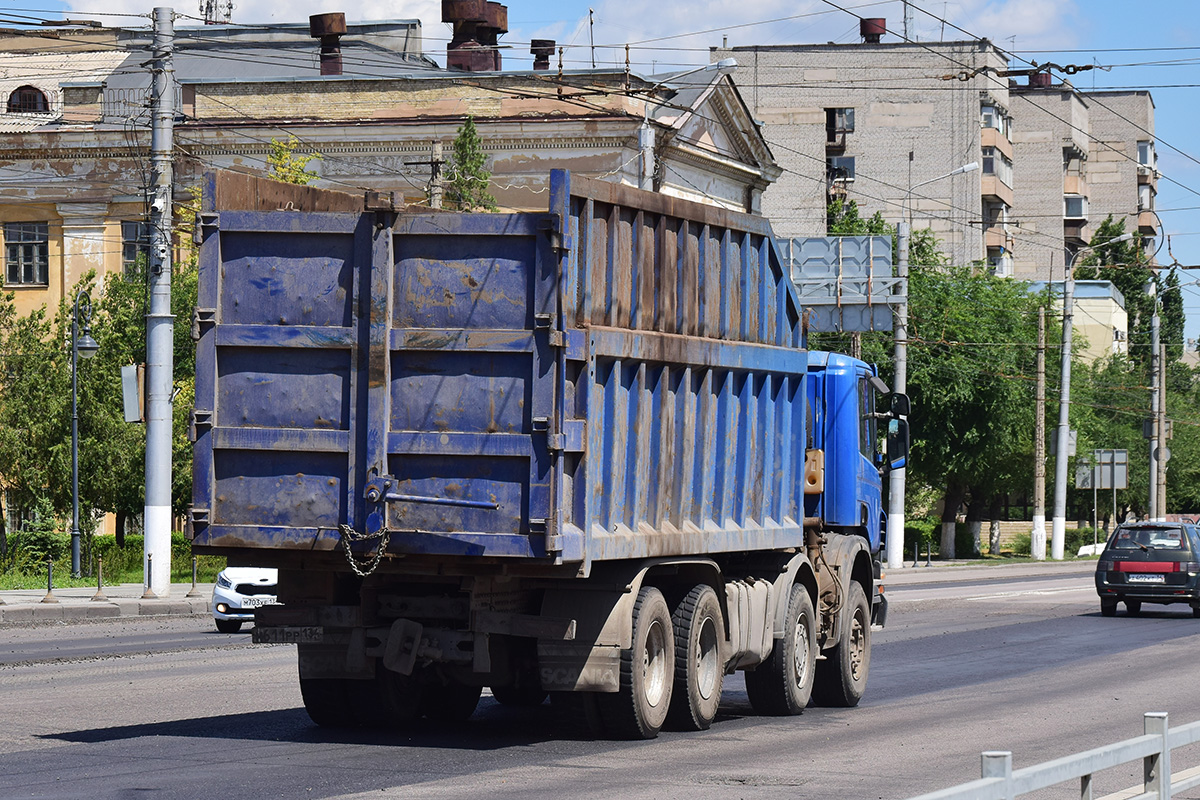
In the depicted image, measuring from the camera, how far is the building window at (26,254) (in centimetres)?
5584

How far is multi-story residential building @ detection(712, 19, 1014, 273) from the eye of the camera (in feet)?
266

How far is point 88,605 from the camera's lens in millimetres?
27391

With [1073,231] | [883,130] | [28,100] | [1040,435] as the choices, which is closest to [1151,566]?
[1040,435]

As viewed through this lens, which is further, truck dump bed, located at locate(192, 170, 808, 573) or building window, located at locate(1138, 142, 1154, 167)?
building window, located at locate(1138, 142, 1154, 167)

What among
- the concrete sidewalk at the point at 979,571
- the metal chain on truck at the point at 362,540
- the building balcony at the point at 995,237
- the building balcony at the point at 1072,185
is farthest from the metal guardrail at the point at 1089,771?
the building balcony at the point at 1072,185

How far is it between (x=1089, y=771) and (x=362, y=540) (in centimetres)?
567

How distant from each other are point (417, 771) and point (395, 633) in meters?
1.26

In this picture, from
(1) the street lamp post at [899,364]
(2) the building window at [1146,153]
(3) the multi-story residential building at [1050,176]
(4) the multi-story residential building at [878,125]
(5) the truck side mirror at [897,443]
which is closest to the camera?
(5) the truck side mirror at [897,443]

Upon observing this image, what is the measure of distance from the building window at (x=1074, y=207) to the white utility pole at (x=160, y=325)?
78.6 m

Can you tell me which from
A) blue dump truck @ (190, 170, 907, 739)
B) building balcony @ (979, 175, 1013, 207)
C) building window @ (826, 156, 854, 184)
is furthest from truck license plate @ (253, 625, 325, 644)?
building balcony @ (979, 175, 1013, 207)

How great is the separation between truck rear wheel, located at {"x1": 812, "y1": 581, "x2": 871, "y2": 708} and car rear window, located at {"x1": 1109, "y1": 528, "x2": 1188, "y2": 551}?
50.9 ft

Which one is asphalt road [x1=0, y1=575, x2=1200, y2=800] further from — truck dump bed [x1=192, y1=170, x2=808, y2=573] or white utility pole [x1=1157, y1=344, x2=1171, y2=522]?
white utility pole [x1=1157, y1=344, x2=1171, y2=522]

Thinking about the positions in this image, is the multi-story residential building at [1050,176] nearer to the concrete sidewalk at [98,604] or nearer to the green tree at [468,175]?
the green tree at [468,175]

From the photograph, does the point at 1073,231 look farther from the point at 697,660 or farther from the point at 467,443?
the point at 467,443
